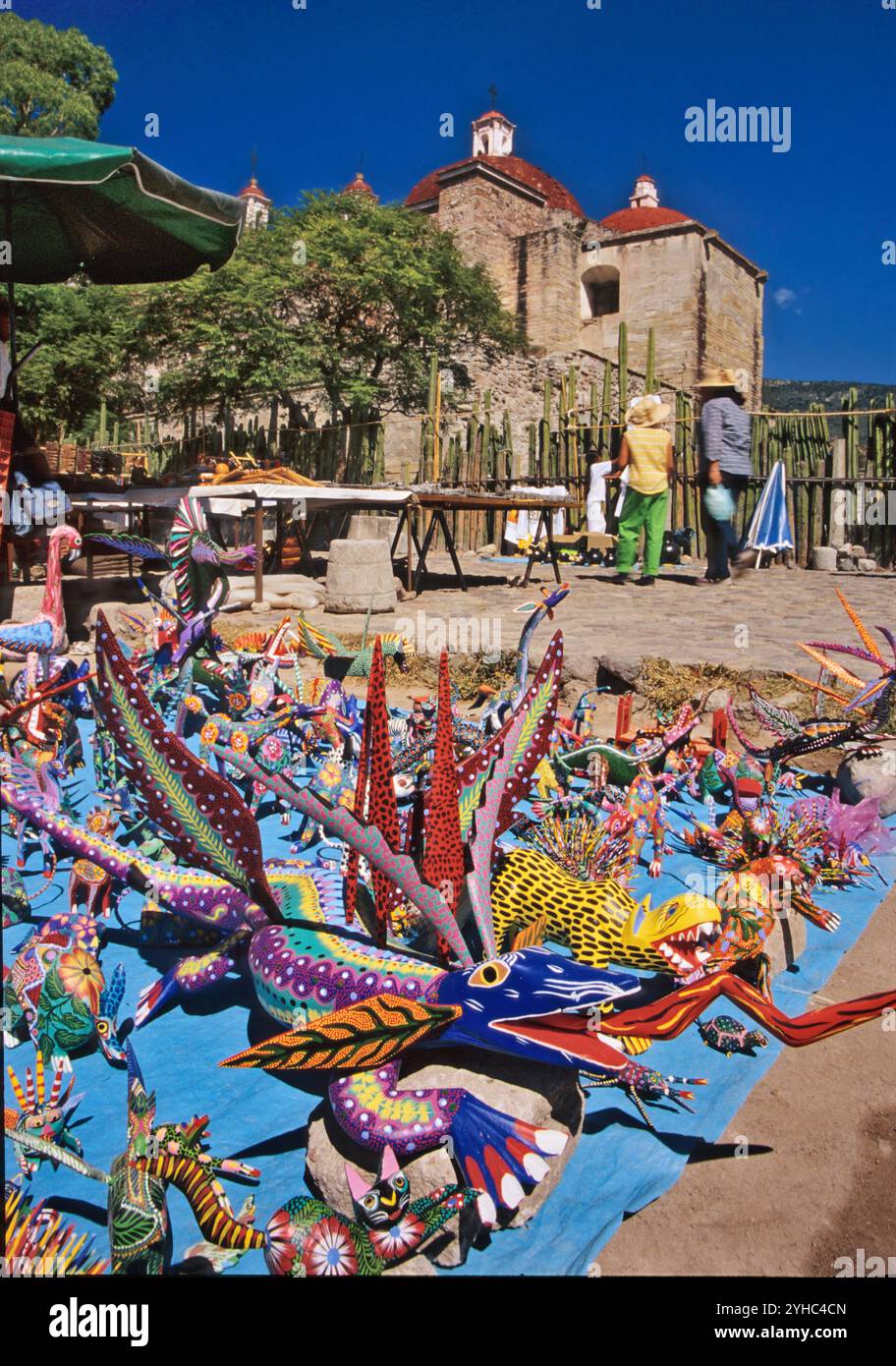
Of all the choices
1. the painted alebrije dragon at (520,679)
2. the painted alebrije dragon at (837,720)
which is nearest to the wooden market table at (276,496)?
the painted alebrije dragon at (520,679)

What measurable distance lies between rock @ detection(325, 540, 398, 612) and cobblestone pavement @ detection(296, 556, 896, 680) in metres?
0.17

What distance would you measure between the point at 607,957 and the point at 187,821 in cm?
115

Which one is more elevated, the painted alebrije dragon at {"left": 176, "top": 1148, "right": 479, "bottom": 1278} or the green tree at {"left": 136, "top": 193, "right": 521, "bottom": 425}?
the green tree at {"left": 136, "top": 193, "right": 521, "bottom": 425}

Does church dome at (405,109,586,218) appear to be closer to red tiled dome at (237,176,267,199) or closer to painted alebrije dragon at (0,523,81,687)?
red tiled dome at (237,176,267,199)

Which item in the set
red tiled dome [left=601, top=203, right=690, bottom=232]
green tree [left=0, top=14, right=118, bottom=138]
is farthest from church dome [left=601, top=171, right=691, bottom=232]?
green tree [left=0, top=14, right=118, bottom=138]

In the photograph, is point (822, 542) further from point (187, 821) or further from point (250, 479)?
point (187, 821)

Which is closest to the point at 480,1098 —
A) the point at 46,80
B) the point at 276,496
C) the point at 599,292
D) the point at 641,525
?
the point at 276,496

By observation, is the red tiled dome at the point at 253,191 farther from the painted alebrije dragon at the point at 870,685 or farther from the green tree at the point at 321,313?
the painted alebrije dragon at the point at 870,685

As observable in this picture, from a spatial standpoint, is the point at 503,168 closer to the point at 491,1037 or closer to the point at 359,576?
the point at 359,576

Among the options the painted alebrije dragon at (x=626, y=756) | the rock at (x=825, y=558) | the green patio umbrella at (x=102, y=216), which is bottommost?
the painted alebrije dragon at (x=626, y=756)

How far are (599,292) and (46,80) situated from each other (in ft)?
48.6

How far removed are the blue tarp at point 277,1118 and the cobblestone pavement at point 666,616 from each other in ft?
12.4

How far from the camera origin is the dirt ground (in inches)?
72.3

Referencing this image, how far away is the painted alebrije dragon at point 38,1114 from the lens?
1965 mm
